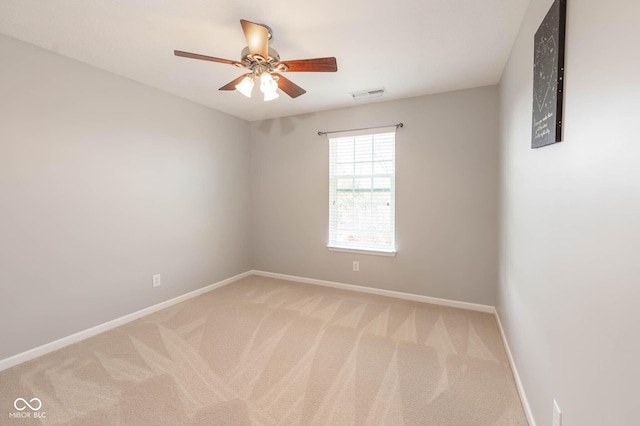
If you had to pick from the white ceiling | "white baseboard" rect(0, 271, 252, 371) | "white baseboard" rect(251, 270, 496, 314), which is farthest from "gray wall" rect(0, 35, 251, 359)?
"white baseboard" rect(251, 270, 496, 314)

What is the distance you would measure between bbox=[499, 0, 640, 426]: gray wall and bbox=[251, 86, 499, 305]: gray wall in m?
1.45

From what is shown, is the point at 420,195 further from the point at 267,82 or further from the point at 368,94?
the point at 267,82

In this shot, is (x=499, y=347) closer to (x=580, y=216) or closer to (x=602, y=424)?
(x=602, y=424)

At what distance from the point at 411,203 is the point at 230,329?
249 cm

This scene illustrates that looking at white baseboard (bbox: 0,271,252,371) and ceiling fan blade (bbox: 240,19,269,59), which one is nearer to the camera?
ceiling fan blade (bbox: 240,19,269,59)

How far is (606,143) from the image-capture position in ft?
2.80

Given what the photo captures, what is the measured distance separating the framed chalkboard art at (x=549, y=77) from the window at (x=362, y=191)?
1.96 metres

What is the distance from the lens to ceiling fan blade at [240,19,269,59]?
5.47 ft

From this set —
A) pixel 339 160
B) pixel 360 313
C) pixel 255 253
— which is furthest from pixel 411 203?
pixel 255 253

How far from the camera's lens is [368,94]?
3176mm

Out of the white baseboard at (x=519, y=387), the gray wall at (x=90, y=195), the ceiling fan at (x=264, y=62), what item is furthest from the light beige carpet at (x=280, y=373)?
the ceiling fan at (x=264, y=62)

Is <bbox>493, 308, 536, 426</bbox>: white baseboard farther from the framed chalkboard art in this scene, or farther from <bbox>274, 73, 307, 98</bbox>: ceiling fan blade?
<bbox>274, 73, 307, 98</bbox>: ceiling fan blade

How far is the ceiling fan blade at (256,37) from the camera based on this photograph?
65.6 inches

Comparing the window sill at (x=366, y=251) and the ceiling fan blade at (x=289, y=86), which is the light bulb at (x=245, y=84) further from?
the window sill at (x=366, y=251)
